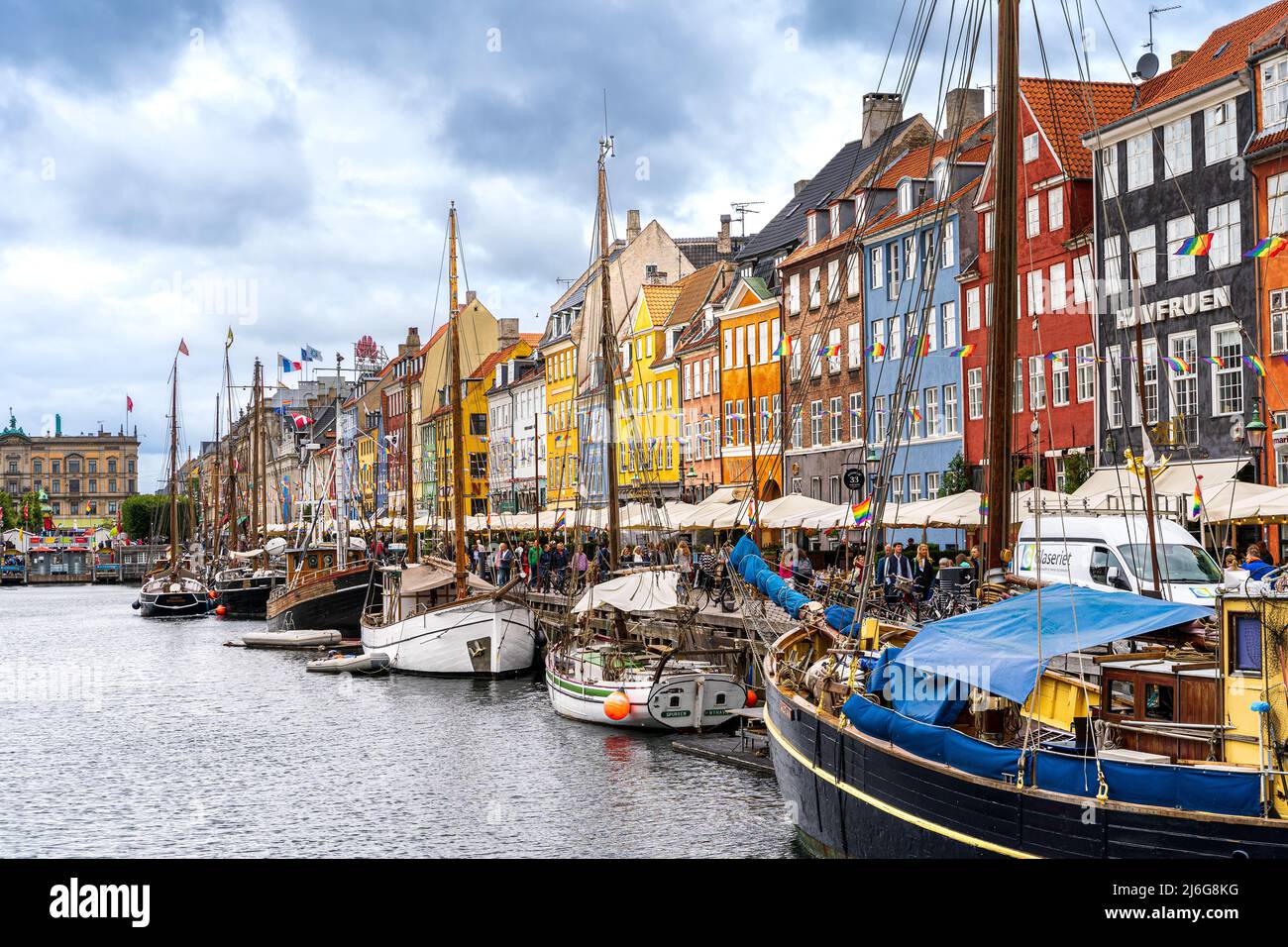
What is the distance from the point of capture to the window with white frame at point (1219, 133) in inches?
1716

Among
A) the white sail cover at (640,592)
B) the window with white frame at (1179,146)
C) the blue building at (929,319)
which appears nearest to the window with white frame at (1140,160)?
the window with white frame at (1179,146)

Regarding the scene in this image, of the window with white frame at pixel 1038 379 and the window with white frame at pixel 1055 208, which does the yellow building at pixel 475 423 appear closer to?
the window with white frame at pixel 1038 379

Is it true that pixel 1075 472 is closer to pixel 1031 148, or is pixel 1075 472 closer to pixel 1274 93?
pixel 1274 93

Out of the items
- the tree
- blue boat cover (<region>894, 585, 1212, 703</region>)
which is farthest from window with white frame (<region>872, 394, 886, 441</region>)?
blue boat cover (<region>894, 585, 1212, 703</region>)

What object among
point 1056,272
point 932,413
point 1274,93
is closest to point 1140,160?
point 1056,272

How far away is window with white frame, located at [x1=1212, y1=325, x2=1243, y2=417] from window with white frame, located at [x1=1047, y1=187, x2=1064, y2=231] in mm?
9266

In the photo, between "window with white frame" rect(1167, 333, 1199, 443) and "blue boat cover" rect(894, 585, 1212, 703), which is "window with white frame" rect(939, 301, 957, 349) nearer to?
"window with white frame" rect(1167, 333, 1199, 443)

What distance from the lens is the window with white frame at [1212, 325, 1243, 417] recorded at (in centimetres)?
4281

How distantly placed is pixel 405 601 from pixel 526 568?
8.71m

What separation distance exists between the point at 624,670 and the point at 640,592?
6.80 feet

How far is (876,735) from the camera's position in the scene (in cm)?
1703

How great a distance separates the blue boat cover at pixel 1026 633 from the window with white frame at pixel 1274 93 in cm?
2899
